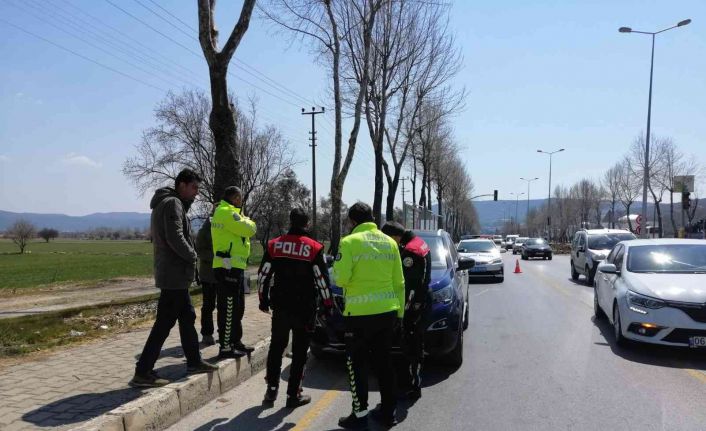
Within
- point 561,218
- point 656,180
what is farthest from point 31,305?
point 561,218

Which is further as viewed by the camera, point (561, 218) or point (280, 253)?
point (561, 218)

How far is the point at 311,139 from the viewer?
5031cm

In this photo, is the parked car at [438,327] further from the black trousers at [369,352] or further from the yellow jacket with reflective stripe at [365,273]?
the yellow jacket with reflective stripe at [365,273]

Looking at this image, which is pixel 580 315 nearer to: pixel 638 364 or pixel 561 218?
pixel 638 364

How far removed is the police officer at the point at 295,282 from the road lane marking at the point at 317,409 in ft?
1.72

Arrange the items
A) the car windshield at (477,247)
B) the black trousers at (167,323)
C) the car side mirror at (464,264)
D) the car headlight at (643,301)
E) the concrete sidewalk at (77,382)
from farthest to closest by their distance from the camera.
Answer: the car windshield at (477,247) → the car side mirror at (464,264) → the car headlight at (643,301) → the black trousers at (167,323) → the concrete sidewalk at (77,382)

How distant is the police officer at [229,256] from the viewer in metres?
6.21

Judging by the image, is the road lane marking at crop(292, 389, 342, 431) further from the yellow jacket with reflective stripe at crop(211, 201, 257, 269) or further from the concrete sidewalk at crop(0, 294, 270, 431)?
the yellow jacket with reflective stripe at crop(211, 201, 257, 269)

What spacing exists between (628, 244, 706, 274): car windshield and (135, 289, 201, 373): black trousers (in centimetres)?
643

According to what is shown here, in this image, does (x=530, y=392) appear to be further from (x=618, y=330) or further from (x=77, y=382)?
(x=77, y=382)

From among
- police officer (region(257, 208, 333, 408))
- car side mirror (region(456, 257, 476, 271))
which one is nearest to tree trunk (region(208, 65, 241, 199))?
car side mirror (region(456, 257, 476, 271))

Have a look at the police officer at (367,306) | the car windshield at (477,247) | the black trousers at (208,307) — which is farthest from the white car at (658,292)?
the car windshield at (477,247)

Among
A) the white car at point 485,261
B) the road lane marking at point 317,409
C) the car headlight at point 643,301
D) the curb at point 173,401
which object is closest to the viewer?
the curb at point 173,401

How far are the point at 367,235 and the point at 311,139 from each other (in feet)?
152
